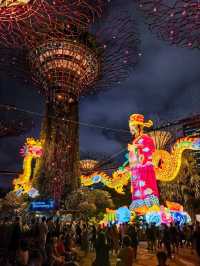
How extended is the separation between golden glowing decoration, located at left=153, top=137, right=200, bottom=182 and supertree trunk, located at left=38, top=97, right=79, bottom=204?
8.84 meters

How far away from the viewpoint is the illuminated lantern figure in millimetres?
21609

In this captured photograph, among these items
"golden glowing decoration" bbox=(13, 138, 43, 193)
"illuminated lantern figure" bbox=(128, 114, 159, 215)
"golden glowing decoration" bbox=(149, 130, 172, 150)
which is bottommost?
"illuminated lantern figure" bbox=(128, 114, 159, 215)

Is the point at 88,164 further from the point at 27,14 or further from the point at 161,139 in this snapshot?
the point at 27,14

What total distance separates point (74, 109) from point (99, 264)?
27550 mm

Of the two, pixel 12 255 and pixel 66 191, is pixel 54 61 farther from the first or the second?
pixel 12 255

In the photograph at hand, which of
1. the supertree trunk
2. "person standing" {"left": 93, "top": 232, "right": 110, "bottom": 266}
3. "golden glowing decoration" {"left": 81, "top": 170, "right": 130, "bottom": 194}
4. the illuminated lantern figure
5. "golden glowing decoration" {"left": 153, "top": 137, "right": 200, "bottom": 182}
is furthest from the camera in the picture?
"golden glowing decoration" {"left": 81, "top": 170, "right": 130, "bottom": 194}

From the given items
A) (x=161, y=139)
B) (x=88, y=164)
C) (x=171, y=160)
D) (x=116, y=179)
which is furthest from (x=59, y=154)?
(x=88, y=164)

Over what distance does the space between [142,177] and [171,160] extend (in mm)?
3687

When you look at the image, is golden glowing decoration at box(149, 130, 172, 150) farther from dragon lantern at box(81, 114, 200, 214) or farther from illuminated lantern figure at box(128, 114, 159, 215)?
illuminated lantern figure at box(128, 114, 159, 215)

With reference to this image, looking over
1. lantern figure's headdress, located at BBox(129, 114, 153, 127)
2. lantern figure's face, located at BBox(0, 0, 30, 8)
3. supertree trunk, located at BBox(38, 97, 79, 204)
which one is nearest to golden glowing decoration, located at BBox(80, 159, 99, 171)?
supertree trunk, located at BBox(38, 97, 79, 204)

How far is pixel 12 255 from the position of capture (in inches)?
294

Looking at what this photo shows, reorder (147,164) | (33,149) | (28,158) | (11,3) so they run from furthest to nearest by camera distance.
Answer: (28,158) < (33,149) < (147,164) < (11,3)

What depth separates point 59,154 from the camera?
1208 inches

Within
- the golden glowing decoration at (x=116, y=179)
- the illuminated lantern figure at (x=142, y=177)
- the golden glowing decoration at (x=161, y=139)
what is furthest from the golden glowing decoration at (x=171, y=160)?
the golden glowing decoration at (x=161, y=139)
